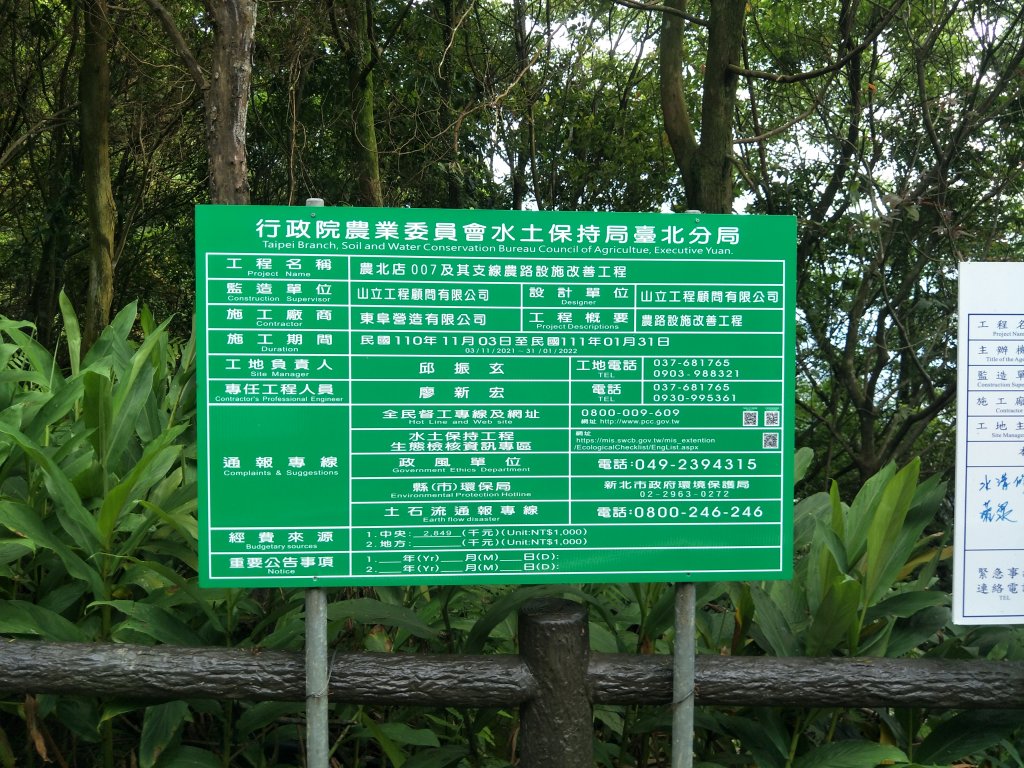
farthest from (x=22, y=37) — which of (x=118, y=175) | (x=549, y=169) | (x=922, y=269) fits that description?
(x=922, y=269)

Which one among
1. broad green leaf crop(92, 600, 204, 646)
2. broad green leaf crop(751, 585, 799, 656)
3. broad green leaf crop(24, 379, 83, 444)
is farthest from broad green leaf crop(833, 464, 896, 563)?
broad green leaf crop(24, 379, 83, 444)

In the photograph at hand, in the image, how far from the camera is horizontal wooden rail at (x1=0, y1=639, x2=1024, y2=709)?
1938 millimetres

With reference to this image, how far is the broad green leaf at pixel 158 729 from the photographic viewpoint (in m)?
2.06

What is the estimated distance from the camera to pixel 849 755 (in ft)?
6.89

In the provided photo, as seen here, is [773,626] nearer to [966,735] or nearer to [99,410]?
[966,735]

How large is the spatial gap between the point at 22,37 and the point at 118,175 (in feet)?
5.07

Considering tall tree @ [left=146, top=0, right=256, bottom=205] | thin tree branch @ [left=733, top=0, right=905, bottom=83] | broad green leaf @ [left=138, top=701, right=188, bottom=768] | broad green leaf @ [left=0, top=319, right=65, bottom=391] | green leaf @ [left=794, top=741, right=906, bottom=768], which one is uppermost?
thin tree branch @ [left=733, top=0, right=905, bottom=83]

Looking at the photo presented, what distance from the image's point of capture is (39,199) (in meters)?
10.5

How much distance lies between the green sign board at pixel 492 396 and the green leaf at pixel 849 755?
1.50 ft

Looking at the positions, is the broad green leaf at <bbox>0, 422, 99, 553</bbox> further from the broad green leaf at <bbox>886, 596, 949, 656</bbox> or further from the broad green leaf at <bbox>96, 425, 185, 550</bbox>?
the broad green leaf at <bbox>886, 596, 949, 656</bbox>

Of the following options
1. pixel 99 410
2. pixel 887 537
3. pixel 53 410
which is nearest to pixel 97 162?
pixel 53 410

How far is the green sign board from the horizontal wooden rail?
0.67 ft

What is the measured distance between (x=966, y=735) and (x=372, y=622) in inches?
54.6

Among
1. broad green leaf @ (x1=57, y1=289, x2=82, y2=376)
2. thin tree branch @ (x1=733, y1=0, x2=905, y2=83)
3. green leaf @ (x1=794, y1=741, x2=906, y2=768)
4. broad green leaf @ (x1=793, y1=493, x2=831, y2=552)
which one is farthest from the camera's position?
thin tree branch @ (x1=733, y1=0, x2=905, y2=83)
